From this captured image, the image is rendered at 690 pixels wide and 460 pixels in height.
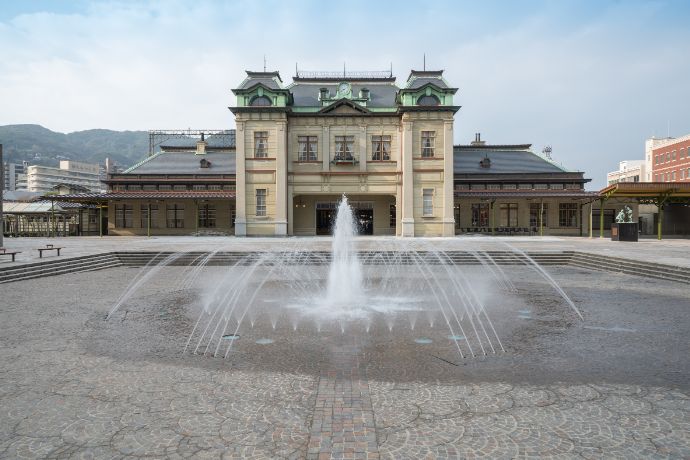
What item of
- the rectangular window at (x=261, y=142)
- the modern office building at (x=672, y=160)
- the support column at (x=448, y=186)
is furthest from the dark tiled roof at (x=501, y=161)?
the modern office building at (x=672, y=160)

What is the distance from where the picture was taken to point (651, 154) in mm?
76750

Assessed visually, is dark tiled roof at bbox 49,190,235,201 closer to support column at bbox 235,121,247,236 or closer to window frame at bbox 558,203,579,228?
support column at bbox 235,121,247,236

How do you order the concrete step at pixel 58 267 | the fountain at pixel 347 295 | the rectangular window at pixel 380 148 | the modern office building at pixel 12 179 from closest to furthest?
the fountain at pixel 347 295 → the concrete step at pixel 58 267 → the rectangular window at pixel 380 148 → the modern office building at pixel 12 179

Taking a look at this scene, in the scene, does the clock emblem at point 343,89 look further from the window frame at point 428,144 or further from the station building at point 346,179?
the window frame at point 428,144

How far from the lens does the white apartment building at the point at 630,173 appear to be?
8776 centimetres

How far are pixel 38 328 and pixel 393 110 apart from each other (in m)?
32.2

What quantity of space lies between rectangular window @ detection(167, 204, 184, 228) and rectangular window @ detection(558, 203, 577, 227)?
1487 inches

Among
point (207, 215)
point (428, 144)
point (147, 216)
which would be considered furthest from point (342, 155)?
point (147, 216)

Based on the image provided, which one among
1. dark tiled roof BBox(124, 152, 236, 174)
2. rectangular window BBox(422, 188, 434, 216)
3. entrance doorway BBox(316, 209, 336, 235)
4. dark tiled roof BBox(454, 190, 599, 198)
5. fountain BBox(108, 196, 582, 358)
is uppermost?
dark tiled roof BBox(124, 152, 236, 174)

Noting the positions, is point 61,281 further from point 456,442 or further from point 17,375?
point 456,442

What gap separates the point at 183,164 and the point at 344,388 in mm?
40433

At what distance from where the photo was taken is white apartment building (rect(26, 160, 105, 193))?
5379 inches

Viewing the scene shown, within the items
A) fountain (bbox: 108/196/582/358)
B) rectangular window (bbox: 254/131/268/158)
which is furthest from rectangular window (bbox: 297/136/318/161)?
fountain (bbox: 108/196/582/358)

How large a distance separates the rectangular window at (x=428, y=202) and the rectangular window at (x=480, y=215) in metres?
6.40
